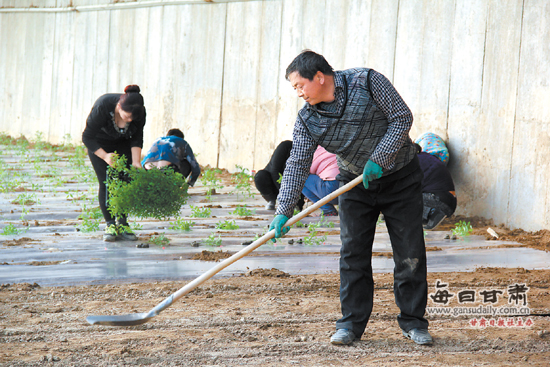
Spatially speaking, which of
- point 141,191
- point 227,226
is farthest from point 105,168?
point 227,226

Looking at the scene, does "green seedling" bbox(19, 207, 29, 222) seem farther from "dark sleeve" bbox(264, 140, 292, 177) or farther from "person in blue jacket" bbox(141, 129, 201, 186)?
"dark sleeve" bbox(264, 140, 292, 177)

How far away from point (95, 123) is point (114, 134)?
19 cm

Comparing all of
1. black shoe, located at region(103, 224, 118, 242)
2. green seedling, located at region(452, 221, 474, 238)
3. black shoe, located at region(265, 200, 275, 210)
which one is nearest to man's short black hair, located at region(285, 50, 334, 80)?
black shoe, located at region(103, 224, 118, 242)

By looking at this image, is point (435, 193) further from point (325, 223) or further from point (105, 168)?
point (105, 168)

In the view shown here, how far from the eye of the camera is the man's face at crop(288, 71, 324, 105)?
2.90 metres

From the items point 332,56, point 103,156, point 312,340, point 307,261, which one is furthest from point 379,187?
point 332,56

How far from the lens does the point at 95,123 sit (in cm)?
514

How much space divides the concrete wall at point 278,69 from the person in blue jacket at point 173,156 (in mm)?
2070

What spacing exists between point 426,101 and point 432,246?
2.26 metres

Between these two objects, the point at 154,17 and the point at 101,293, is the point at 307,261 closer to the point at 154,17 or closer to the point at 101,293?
the point at 101,293

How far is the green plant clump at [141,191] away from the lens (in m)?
5.06

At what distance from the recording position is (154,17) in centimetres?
1091

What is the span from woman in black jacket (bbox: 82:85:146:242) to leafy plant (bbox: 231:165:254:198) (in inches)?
99.5

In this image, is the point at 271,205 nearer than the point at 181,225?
No
